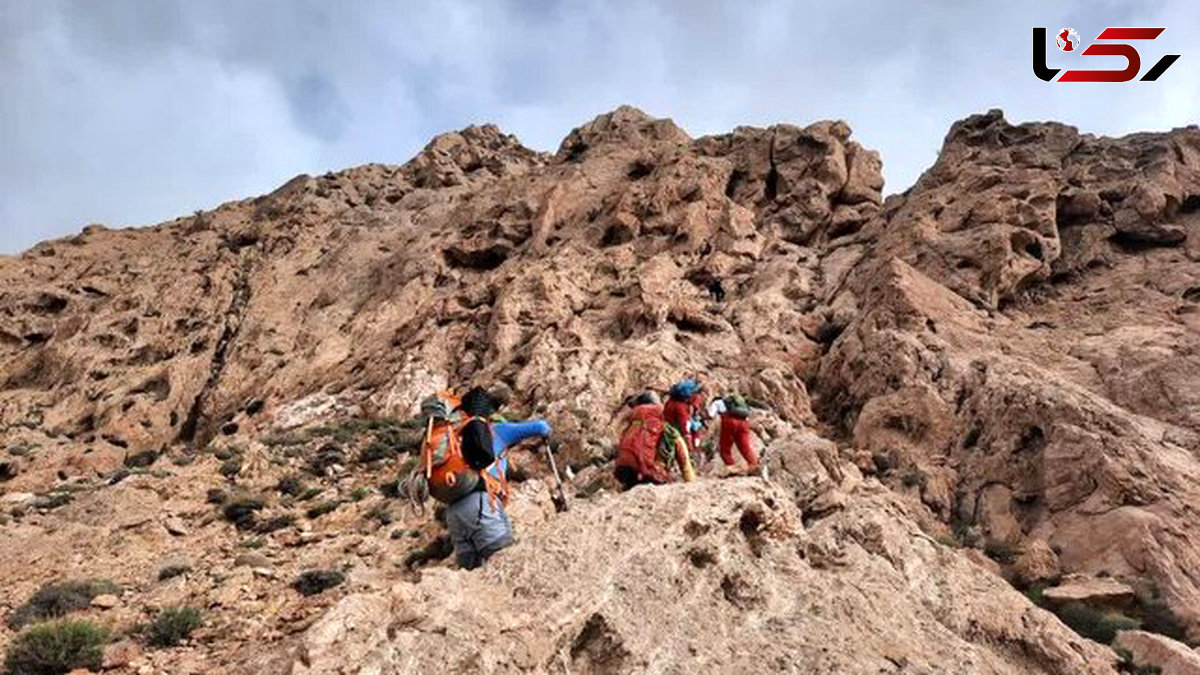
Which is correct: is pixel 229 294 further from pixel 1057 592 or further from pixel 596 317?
pixel 1057 592

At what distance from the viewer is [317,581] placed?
11.6 meters

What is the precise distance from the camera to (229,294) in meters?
37.1

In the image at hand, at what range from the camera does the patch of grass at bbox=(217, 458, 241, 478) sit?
1845 centimetres

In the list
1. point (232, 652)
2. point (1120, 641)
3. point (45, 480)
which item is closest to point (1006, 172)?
point (1120, 641)

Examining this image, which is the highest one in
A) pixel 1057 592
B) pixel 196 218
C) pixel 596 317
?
pixel 196 218

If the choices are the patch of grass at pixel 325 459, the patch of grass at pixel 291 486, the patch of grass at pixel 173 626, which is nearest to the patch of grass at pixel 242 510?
the patch of grass at pixel 291 486

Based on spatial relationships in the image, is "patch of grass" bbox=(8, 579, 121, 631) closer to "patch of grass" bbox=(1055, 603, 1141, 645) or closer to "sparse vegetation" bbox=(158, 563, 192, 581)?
"sparse vegetation" bbox=(158, 563, 192, 581)

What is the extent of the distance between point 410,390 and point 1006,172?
68.4 feet

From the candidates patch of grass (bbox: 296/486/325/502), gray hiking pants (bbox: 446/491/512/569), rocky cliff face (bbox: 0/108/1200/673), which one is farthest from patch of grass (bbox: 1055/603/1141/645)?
patch of grass (bbox: 296/486/325/502)

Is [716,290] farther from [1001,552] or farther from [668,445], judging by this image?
[668,445]

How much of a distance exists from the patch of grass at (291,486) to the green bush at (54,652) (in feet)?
28.3

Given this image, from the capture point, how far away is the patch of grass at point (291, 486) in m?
17.7

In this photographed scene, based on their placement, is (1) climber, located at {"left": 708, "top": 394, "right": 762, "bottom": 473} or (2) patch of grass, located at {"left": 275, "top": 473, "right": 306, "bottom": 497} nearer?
(1) climber, located at {"left": 708, "top": 394, "right": 762, "bottom": 473}

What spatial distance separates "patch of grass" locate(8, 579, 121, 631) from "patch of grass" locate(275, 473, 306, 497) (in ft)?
18.0
